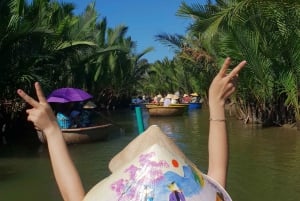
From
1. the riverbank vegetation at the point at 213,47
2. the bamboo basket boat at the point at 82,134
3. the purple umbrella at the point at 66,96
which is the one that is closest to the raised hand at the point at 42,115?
the riverbank vegetation at the point at 213,47

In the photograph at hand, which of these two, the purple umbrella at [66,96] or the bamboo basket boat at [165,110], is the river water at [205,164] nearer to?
the purple umbrella at [66,96]

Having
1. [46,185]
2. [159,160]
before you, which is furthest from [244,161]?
[159,160]

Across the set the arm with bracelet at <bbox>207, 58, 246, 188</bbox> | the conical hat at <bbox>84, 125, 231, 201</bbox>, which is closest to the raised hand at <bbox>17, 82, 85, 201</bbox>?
the conical hat at <bbox>84, 125, 231, 201</bbox>

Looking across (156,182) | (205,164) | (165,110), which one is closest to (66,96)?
(205,164)

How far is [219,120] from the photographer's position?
2.11m

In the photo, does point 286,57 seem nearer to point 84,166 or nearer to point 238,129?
point 238,129

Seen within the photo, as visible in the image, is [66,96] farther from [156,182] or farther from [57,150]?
[156,182]

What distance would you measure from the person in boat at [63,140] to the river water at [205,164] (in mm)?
5347

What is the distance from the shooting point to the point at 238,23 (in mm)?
14656

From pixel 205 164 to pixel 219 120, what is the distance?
8183mm

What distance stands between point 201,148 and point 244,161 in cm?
222

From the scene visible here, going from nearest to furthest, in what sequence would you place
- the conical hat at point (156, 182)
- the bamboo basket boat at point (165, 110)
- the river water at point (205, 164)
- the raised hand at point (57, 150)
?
the conical hat at point (156, 182), the raised hand at point (57, 150), the river water at point (205, 164), the bamboo basket boat at point (165, 110)

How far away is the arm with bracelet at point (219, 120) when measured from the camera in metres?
2.06

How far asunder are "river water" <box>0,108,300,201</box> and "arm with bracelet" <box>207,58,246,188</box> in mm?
5342
